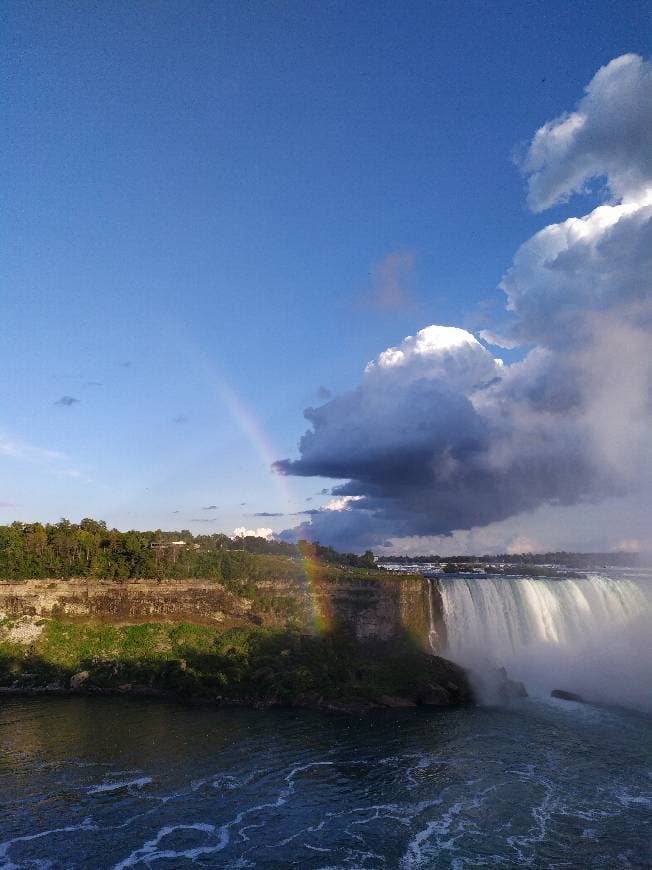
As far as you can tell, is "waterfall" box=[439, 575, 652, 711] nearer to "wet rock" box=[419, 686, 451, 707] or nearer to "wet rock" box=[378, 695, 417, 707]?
"wet rock" box=[419, 686, 451, 707]

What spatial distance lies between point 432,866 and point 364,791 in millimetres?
9673

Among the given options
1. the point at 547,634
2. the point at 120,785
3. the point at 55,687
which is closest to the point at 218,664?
the point at 55,687

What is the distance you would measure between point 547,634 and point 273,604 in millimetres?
37503

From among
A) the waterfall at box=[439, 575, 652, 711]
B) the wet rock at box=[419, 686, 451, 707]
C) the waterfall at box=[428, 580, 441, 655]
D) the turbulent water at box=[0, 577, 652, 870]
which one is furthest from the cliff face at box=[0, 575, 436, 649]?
the turbulent water at box=[0, 577, 652, 870]

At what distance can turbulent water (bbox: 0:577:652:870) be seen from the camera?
94.8 feet

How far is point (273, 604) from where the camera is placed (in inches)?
3004

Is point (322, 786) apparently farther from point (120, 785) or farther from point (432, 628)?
point (432, 628)

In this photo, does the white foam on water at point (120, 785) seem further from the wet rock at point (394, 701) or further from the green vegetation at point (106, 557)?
the green vegetation at point (106, 557)

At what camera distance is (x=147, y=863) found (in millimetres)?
27719

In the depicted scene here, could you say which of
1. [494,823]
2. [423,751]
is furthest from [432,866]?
[423,751]

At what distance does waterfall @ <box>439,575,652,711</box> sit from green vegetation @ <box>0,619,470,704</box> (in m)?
8.88

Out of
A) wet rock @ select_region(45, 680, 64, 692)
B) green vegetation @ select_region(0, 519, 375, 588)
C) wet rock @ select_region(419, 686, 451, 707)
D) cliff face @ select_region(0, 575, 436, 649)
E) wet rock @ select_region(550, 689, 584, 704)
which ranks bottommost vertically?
wet rock @ select_region(550, 689, 584, 704)

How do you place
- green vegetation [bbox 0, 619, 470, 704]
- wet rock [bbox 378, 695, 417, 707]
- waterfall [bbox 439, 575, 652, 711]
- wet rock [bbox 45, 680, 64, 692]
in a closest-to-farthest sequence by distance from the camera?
1. wet rock [bbox 378, 695, 417, 707]
2. green vegetation [bbox 0, 619, 470, 704]
3. wet rock [bbox 45, 680, 64, 692]
4. waterfall [bbox 439, 575, 652, 711]

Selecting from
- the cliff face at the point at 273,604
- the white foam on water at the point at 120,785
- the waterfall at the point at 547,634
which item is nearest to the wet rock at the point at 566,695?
the waterfall at the point at 547,634
